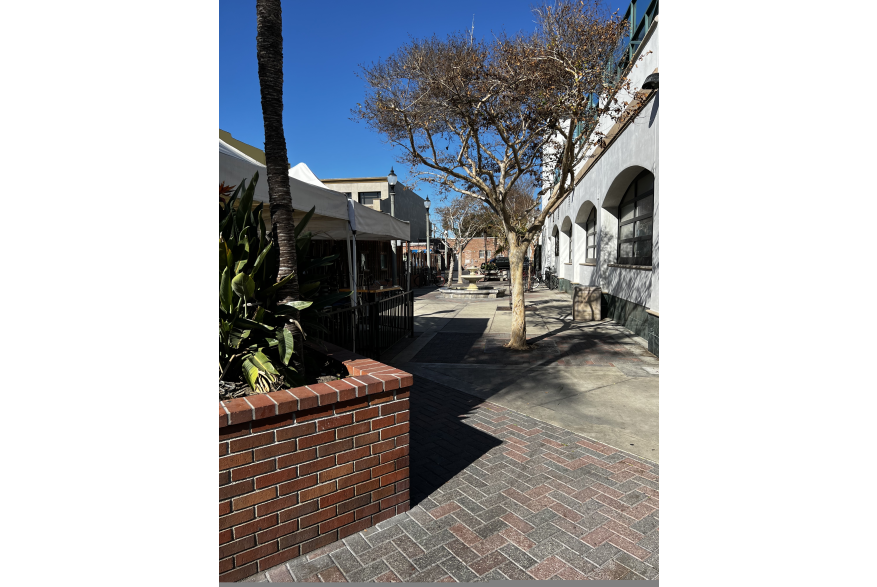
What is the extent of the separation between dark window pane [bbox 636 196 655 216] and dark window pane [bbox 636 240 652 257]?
0.66 m

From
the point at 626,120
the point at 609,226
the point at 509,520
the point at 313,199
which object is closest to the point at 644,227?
the point at 626,120

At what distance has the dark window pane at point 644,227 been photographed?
974 cm

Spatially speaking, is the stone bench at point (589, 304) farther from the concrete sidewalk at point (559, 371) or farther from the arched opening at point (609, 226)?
the arched opening at point (609, 226)

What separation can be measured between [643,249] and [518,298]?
3.99 m

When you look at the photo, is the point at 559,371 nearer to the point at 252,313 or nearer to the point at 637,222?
the point at 252,313

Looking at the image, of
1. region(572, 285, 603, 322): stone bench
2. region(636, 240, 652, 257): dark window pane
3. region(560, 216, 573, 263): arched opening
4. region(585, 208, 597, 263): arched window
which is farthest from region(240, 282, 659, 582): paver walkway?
region(560, 216, 573, 263): arched opening

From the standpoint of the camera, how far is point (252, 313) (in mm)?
2992

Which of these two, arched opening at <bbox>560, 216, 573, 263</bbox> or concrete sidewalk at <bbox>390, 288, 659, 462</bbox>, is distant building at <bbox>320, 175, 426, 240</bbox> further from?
concrete sidewalk at <bbox>390, 288, 659, 462</bbox>

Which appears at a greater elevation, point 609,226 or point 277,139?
point 609,226

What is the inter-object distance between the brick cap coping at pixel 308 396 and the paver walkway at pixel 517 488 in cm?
82
